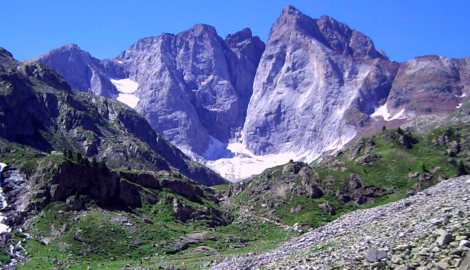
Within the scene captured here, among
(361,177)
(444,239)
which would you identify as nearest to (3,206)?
(361,177)

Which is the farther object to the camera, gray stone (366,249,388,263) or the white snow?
the white snow

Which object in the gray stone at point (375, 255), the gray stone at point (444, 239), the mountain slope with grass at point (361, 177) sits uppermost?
the mountain slope with grass at point (361, 177)

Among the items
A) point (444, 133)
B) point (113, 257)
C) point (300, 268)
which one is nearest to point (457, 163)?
point (444, 133)

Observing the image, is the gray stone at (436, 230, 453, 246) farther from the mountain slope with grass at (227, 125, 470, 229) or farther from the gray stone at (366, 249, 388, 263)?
the mountain slope with grass at (227, 125, 470, 229)

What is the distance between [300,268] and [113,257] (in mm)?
53810

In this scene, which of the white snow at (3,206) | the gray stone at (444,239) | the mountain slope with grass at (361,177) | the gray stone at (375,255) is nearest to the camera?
the gray stone at (444,239)

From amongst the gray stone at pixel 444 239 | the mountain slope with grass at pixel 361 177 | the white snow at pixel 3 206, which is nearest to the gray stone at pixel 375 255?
the gray stone at pixel 444 239

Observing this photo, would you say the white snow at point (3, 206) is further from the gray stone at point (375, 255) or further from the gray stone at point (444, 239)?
the gray stone at point (444, 239)

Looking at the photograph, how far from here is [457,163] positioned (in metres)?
130

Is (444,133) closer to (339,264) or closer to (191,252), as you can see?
(191,252)


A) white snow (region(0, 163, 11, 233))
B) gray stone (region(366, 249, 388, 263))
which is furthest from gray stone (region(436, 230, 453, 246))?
white snow (region(0, 163, 11, 233))

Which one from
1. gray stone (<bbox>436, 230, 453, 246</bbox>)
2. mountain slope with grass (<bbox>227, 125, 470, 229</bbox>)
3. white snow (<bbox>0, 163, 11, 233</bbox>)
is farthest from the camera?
mountain slope with grass (<bbox>227, 125, 470, 229</bbox>)

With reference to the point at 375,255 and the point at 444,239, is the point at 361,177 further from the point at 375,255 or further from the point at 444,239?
the point at 444,239

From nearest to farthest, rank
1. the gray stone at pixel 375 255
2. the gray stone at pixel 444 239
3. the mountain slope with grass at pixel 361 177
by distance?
the gray stone at pixel 444 239
the gray stone at pixel 375 255
the mountain slope with grass at pixel 361 177
